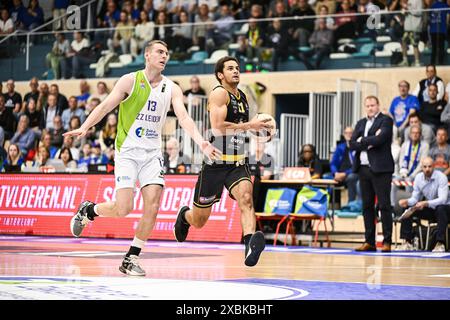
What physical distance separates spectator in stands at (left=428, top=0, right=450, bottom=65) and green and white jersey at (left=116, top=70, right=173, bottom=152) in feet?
42.4

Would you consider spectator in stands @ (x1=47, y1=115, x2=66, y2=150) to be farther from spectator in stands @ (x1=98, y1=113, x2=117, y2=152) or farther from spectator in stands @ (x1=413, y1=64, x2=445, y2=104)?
spectator in stands @ (x1=413, y1=64, x2=445, y2=104)

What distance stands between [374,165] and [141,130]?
7.10 metres

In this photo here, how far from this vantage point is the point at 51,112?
26.9 meters

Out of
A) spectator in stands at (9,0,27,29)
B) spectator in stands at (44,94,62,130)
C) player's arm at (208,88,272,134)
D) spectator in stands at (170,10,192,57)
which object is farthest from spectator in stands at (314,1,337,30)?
player's arm at (208,88,272,134)

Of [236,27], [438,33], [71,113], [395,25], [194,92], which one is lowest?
[71,113]

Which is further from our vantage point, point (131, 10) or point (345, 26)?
point (131, 10)

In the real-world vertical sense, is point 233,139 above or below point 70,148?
below

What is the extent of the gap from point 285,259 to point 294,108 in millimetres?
12816

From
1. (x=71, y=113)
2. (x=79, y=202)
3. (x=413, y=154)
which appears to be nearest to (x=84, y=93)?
(x=71, y=113)

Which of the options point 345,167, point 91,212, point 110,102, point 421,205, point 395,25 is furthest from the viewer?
point 395,25

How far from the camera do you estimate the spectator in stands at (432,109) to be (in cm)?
2144

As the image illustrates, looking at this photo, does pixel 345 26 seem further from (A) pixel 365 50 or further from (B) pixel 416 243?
(B) pixel 416 243

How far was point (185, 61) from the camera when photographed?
26250 mm
